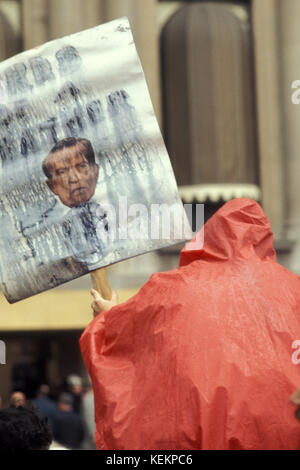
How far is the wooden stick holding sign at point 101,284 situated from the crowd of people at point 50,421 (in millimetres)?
699

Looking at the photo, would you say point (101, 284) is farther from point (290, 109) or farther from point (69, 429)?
point (290, 109)

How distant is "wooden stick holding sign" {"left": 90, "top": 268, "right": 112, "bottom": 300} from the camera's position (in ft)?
16.0

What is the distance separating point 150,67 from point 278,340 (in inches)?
429

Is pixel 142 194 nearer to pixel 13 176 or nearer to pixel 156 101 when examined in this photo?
pixel 13 176

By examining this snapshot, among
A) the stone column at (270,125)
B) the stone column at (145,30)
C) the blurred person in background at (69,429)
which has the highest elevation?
the stone column at (145,30)

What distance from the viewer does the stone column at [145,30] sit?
14.2 meters

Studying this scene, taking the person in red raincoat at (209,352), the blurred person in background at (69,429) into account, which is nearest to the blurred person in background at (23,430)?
the person in red raincoat at (209,352)

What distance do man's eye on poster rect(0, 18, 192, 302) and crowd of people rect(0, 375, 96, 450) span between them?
2.78 feet

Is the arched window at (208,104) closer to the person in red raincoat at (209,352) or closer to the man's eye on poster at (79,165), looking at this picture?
the man's eye on poster at (79,165)

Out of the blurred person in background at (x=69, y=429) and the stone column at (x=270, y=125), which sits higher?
the stone column at (x=270, y=125)

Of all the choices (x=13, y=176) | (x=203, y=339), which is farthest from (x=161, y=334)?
(x=13, y=176)

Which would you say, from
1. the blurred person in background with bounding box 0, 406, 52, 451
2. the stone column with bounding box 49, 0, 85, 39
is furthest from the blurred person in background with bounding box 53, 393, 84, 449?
the blurred person in background with bounding box 0, 406, 52, 451

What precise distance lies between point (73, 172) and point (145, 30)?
9.52 m

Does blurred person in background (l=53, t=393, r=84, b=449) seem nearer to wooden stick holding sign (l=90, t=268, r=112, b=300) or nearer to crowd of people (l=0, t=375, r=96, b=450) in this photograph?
crowd of people (l=0, t=375, r=96, b=450)
